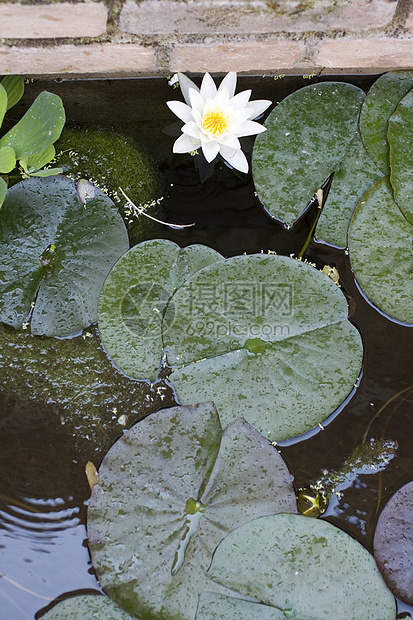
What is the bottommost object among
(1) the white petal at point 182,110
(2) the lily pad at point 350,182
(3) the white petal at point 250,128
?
(2) the lily pad at point 350,182

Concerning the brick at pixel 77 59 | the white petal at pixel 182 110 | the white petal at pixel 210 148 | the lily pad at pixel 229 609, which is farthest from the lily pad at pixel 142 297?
the lily pad at pixel 229 609

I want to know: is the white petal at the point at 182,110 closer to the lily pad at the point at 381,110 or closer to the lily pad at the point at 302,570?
the lily pad at the point at 381,110

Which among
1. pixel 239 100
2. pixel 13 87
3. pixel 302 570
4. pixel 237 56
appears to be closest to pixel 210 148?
pixel 239 100

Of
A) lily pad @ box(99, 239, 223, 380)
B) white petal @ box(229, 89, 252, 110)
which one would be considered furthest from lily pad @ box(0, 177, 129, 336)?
white petal @ box(229, 89, 252, 110)

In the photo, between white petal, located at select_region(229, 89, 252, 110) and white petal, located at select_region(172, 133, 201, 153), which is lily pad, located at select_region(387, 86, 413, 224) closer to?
white petal, located at select_region(229, 89, 252, 110)

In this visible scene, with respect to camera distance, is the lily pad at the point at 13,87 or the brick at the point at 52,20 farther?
the lily pad at the point at 13,87

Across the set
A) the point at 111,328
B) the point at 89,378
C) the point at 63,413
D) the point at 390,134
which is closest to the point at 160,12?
the point at 390,134
